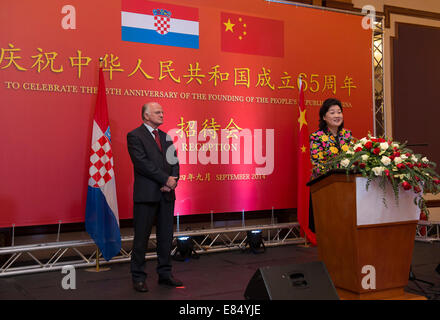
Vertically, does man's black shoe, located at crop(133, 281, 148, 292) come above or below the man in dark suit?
below

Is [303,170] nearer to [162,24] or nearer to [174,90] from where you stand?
[174,90]

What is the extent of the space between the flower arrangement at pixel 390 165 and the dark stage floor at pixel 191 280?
851 millimetres

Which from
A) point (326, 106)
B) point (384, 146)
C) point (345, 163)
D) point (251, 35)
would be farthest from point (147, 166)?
point (251, 35)

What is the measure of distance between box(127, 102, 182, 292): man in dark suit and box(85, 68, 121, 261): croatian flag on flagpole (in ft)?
2.41

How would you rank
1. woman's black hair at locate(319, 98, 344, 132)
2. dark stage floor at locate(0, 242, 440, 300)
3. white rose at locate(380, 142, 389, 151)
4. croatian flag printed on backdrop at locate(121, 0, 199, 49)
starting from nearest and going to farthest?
white rose at locate(380, 142, 389, 151) < dark stage floor at locate(0, 242, 440, 300) < woman's black hair at locate(319, 98, 344, 132) < croatian flag printed on backdrop at locate(121, 0, 199, 49)

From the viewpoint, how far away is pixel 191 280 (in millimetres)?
3803

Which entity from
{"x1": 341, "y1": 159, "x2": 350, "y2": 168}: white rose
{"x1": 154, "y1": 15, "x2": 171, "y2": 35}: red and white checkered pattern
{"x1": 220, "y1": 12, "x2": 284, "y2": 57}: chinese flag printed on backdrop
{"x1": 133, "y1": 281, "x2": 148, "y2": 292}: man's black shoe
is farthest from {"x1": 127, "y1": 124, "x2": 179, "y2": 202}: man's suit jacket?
{"x1": 220, "y1": 12, "x2": 284, "y2": 57}: chinese flag printed on backdrop

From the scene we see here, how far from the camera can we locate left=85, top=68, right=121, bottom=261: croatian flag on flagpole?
4.10m

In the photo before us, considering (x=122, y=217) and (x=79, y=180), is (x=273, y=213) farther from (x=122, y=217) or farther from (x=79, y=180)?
(x=79, y=180)

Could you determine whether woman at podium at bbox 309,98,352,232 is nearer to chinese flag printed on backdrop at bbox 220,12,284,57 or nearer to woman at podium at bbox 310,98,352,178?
woman at podium at bbox 310,98,352,178

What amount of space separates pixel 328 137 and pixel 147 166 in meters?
1.48

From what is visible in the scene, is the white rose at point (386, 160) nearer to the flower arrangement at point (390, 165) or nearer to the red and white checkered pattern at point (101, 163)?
the flower arrangement at point (390, 165)

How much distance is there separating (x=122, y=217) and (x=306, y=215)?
2121 mm

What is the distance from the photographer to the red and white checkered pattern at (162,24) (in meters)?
4.73
